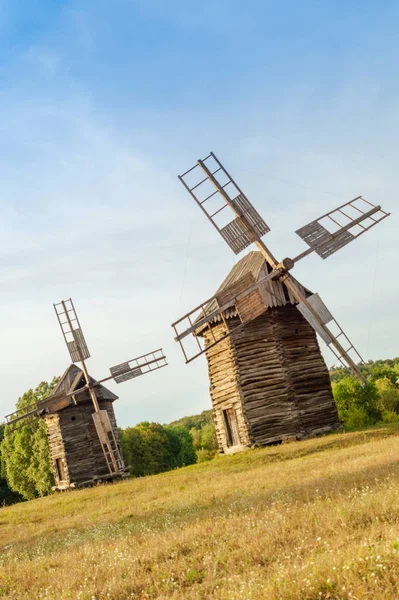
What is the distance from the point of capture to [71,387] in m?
31.5

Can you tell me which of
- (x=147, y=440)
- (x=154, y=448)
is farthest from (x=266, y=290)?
(x=154, y=448)

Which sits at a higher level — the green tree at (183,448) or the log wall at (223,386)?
the log wall at (223,386)

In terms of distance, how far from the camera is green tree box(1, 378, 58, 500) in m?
43.3

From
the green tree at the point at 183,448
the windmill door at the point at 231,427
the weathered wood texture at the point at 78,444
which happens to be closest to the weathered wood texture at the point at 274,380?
the windmill door at the point at 231,427

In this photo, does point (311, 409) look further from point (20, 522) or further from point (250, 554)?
point (250, 554)

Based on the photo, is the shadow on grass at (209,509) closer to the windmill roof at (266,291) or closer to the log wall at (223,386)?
the log wall at (223,386)

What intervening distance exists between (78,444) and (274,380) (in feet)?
45.0

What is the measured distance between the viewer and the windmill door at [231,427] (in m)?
24.9

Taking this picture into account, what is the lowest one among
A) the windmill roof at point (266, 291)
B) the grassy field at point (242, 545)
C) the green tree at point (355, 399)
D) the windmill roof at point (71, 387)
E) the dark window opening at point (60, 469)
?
the green tree at point (355, 399)

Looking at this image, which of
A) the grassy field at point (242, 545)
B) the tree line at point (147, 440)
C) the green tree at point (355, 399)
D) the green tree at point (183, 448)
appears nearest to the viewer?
the grassy field at point (242, 545)

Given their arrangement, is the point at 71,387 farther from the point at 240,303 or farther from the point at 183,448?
the point at 183,448

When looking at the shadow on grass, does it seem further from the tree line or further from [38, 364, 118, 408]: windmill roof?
[38, 364, 118, 408]: windmill roof

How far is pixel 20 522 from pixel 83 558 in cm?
1179

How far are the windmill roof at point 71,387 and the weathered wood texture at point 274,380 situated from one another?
10.1 meters
